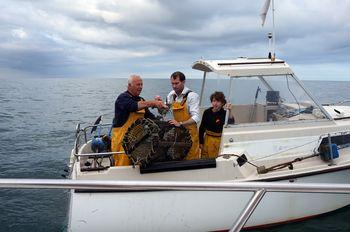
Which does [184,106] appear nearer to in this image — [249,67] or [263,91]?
[249,67]

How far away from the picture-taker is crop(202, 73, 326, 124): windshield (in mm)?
6074

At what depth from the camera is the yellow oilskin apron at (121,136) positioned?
5.36 meters

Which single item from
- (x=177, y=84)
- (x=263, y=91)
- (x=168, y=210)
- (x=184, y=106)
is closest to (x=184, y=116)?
(x=184, y=106)

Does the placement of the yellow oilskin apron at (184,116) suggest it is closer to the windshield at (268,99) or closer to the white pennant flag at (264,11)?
the windshield at (268,99)

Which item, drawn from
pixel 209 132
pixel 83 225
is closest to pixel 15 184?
pixel 83 225

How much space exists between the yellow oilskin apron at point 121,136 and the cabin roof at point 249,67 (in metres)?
1.51

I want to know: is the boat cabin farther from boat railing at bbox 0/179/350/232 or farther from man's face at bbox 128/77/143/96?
boat railing at bbox 0/179/350/232

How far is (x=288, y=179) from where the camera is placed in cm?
559

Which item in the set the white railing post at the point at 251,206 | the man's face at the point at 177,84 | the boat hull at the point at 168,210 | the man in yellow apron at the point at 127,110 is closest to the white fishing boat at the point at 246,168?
the boat hull at the point at 168,210

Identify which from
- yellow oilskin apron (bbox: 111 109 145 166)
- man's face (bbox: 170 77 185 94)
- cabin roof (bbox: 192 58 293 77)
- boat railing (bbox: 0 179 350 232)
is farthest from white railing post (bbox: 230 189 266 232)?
cabin roof (bbox: 192 58 293 77)

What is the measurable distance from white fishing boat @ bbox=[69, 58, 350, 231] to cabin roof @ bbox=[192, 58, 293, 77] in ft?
0.05

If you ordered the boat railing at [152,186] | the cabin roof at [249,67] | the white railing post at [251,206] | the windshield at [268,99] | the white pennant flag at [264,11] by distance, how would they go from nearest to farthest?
the boat railing at [152,186] → the white railing post at [251,206] → the cabin roof at [249,67] → the windshield at [268,99] → the white pennant flag at [264,11]

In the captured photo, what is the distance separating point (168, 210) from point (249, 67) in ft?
8.52

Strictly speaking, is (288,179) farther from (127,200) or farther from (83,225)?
(83,225)
